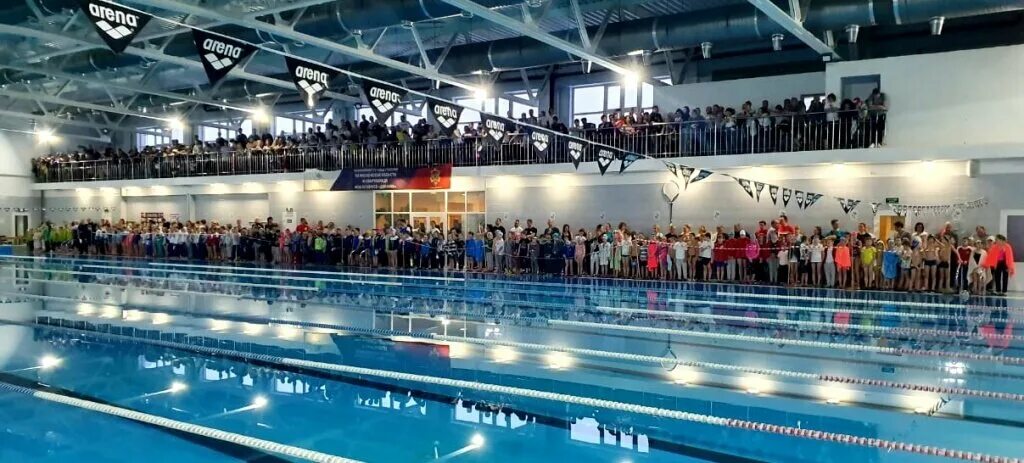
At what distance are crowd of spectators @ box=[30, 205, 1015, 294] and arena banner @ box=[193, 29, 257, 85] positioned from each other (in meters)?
10.00

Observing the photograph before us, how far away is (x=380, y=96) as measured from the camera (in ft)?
35.7

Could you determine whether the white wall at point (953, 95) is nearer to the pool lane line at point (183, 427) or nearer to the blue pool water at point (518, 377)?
the blue pool water at point (518, 377)

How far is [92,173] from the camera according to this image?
30562 millimetres

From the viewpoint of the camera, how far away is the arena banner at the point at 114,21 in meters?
7.72

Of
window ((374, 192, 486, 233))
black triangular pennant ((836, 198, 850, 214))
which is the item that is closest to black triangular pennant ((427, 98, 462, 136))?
black triangular pennant ((836, 198, 850, 214))

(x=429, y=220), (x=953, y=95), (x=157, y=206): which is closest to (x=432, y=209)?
(x=429, y=220)

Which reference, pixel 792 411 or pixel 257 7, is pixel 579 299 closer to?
pixel 792 411

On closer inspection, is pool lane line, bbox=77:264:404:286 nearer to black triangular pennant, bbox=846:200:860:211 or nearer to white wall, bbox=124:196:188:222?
white wall, bbox=124:196:188:222

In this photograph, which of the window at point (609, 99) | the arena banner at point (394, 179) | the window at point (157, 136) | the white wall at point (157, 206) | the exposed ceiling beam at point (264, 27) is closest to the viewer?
the exposed ceiling beam at point (264, 27)

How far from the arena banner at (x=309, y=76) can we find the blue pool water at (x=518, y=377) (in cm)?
320

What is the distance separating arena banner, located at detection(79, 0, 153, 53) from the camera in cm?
772

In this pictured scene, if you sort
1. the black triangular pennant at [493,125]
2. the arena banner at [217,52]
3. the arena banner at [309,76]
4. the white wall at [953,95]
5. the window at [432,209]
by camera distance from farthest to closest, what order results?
the window at [432,209], the white wall at [953,95], the black triangular pennant at [493,125], the arena banner at [309,76], the arena banner at [217,52]

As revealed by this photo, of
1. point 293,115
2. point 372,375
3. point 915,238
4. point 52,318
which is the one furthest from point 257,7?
point 293,115

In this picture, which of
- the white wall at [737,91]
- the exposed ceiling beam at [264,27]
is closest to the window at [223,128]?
the exposed ceiling beam at [264,27]
